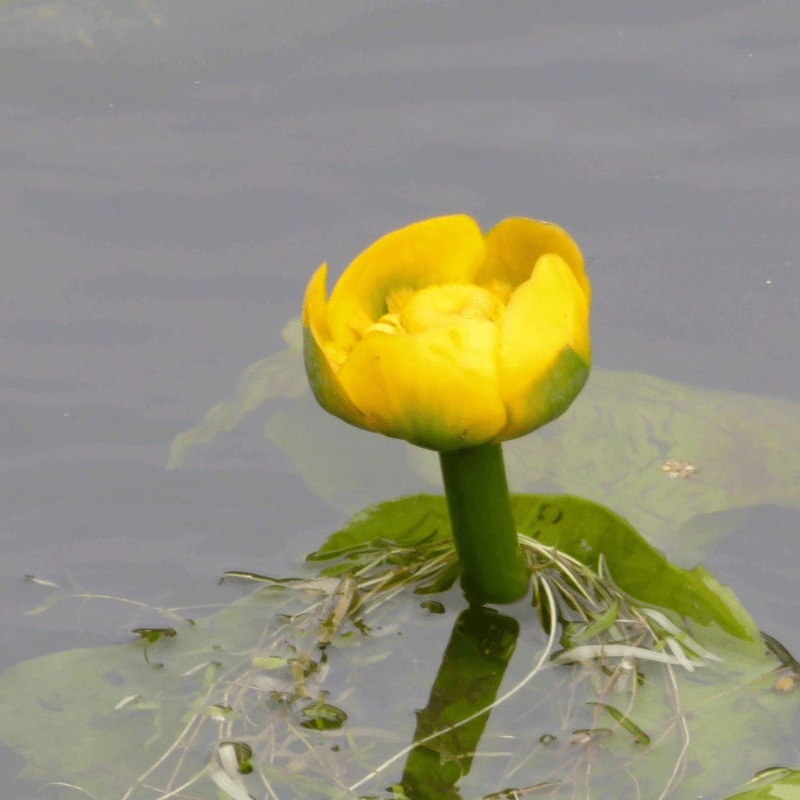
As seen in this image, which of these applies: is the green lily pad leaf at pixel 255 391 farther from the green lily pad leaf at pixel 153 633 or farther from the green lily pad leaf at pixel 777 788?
the green lily pad leaf at pixel 777 788

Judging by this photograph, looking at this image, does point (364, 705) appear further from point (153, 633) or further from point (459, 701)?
point (153, 633)

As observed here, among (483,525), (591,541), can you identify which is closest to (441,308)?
(483,525)

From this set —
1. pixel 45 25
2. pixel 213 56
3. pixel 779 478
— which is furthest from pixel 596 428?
pixel 45 25

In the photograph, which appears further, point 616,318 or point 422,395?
point 616,318

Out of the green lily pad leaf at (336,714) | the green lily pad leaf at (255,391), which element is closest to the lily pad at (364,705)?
the green lily pad leaf at (336,714)

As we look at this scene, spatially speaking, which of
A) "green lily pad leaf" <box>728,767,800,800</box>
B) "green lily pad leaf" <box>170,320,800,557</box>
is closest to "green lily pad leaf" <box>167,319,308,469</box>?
"green lily pad leaf" <box>170,320,800,557</box>

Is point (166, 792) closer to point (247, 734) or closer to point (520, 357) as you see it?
point (247, 734)
